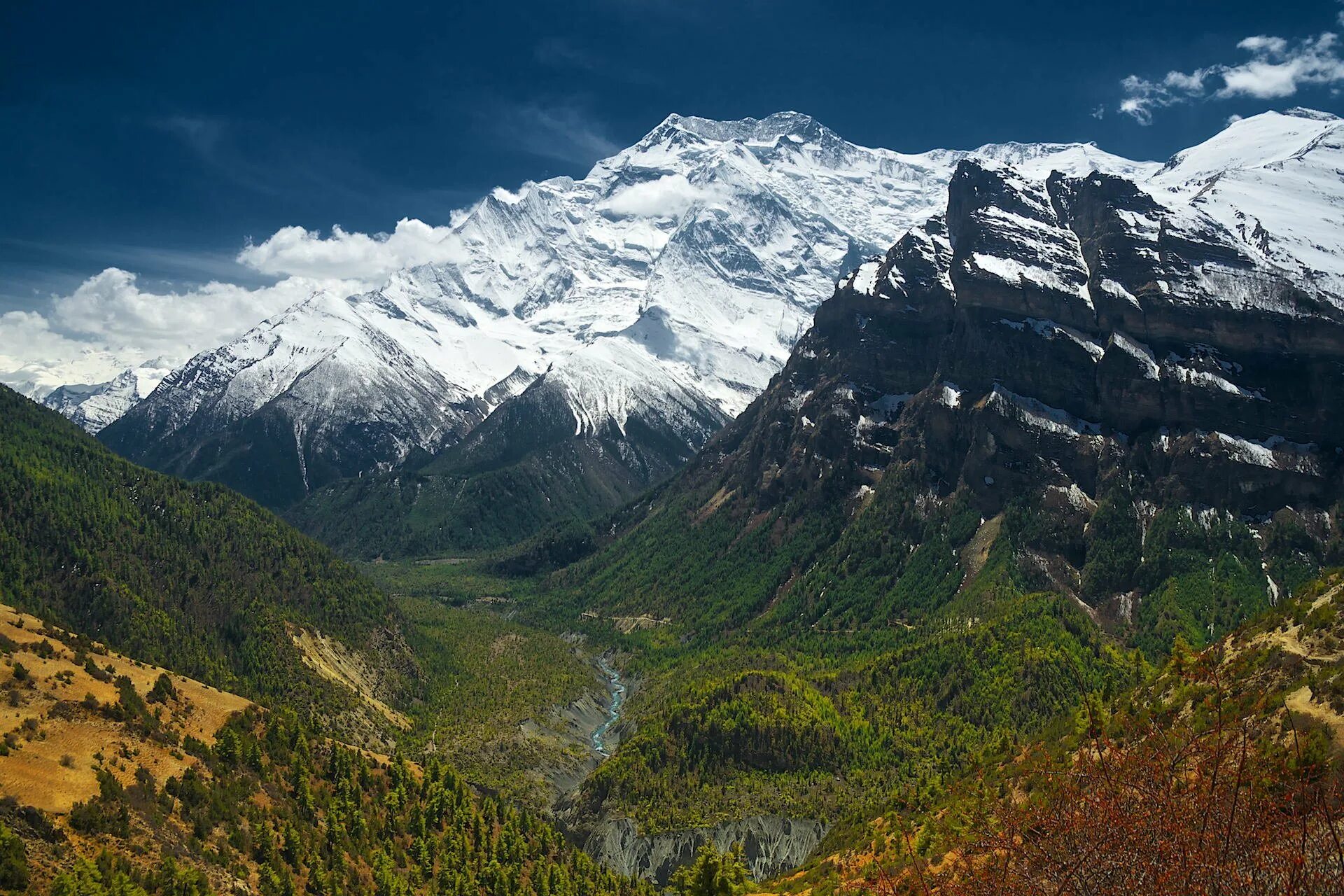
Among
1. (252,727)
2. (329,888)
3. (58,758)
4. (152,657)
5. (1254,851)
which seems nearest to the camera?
(1254,851)

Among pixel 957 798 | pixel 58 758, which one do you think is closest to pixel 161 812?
pixel 58 758

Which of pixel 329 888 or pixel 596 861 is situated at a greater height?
pixel 329 888

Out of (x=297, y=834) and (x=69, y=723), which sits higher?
(x=69, y=723)

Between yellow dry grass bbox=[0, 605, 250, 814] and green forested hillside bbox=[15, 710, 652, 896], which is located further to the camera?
yellow dry grass bbox=[0, 605, 250, 814]

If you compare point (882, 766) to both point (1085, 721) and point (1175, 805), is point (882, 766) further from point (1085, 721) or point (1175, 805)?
point (1175, 805)

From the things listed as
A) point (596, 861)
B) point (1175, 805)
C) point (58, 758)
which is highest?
point (1175, 805)

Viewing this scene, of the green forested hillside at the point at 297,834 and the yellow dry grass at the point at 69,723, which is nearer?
the green forested hillside at the point at 297,834

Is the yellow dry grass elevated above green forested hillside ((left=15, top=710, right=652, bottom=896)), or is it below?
above

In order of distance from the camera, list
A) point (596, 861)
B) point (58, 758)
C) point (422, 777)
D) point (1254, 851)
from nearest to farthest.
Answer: point (1254, 851) < point (58, 758) < point (422, 777) < point (596, 861)

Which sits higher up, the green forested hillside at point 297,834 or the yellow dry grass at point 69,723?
the yellow dry grass at point 69,723

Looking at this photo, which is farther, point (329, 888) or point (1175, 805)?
point (329, 888)

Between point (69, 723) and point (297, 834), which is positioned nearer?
point (69, 723)
